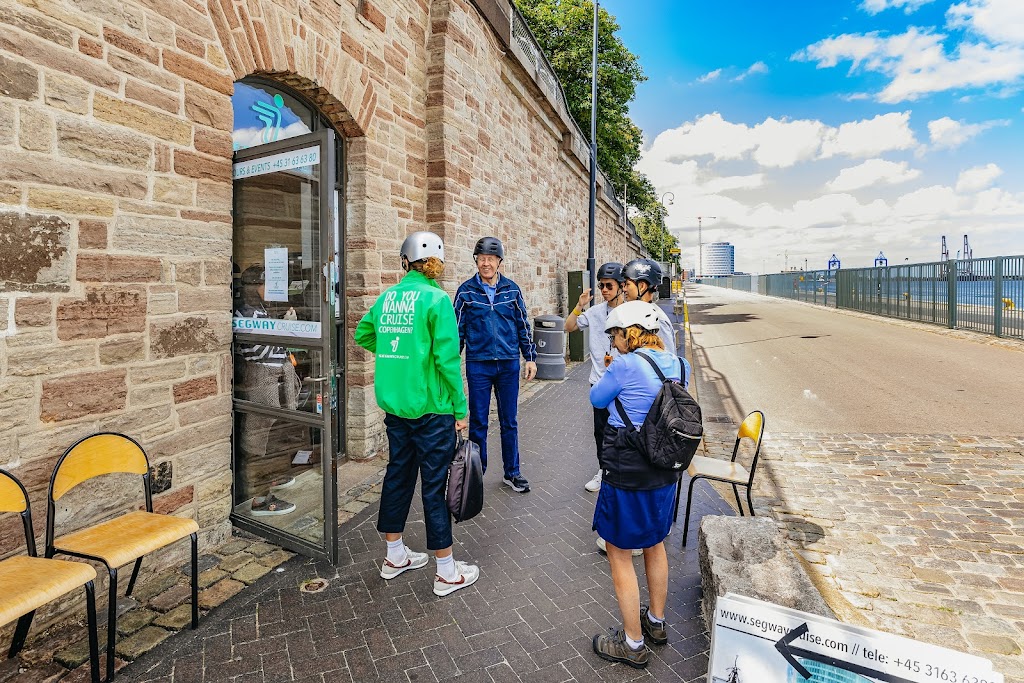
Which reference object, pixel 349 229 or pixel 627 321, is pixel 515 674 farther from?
pixel 349 229

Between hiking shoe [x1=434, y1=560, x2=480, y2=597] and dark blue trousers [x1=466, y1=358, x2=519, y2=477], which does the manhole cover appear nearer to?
hiking shoe [x1=434, y1=560, x2=480, y2=597]

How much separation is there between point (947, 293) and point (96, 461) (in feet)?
74.0

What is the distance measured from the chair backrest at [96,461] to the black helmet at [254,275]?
1.47 metres

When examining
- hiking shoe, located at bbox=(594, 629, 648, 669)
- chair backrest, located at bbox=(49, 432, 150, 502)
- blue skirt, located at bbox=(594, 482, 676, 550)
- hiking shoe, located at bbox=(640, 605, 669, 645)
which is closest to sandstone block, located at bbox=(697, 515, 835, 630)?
hiking shoe, located at bbox=(640, 605, 669, 645)

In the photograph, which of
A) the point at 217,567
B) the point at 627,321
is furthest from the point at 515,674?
the point at 217,567

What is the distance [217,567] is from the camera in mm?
3760

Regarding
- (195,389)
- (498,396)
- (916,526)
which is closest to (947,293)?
(916,526)

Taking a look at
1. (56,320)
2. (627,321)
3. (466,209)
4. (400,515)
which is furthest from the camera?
(466,209)

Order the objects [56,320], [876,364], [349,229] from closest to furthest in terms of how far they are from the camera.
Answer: [56,320], [349,229], [876,364]

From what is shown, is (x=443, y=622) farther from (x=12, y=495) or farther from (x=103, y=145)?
(x=103, y=145)

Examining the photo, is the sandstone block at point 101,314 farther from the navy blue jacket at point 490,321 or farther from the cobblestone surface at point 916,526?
the cobblestone surface at point 916,526

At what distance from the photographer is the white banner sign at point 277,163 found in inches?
148

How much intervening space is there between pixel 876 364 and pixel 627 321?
12.1 metres

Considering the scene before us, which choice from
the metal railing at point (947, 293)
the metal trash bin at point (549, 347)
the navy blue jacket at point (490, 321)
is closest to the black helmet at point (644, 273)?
the navy blue jacket at point (490, 321)
